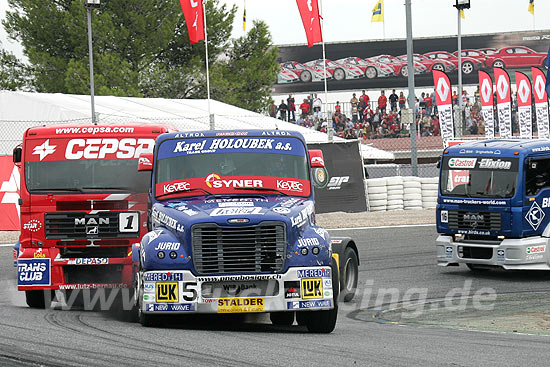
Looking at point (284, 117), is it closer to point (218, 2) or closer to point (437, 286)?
point (218, 2)

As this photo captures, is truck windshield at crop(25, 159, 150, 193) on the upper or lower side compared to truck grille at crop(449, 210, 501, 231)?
upper

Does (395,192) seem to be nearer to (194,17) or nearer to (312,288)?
(194,17)

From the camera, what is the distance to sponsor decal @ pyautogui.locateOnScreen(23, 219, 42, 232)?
12.0m

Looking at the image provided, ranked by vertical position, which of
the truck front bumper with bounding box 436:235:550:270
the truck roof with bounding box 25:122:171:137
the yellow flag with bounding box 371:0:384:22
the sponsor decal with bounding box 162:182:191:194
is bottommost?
the truck front bumper with bounding box 436:235:550:270

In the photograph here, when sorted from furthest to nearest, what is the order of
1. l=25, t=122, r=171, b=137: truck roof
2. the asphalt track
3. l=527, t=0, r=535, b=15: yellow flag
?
1. l=527, t=0, r=535, b=15: yellow flag
2. l=25, t=122, r=171, b=137: truck roof
3. the asphalt track

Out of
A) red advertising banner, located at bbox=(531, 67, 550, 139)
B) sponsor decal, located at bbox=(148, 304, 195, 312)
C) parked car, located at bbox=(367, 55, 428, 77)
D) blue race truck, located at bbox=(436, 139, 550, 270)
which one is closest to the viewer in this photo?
sponsor decal, located at bbox=(148, 304, 195, 312)

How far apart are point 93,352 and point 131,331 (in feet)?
4.70

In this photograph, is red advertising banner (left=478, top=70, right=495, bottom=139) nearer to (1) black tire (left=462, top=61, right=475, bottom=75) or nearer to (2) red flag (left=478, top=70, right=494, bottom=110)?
(2) red flag (left=478, top=70, right=494, bottom=110)

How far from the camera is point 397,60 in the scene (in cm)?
6375

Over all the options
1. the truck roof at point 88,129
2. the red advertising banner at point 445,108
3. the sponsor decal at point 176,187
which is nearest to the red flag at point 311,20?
the red advertising banner at point 445,108

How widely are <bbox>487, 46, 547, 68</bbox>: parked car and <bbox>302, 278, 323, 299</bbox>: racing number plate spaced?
57.0m

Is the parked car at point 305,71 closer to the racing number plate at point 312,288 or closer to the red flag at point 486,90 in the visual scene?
the red flag at point 486,90

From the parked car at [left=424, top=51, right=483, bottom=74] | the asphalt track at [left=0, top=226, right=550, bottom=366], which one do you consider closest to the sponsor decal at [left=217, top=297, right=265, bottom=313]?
the asphalt track at [left=0, top=226, right=550, bottom=366]

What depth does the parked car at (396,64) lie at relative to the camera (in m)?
63.6
